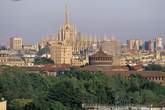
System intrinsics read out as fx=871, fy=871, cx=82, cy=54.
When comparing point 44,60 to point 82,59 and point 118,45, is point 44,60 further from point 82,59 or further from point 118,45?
point 118,45

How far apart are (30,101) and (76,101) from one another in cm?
193

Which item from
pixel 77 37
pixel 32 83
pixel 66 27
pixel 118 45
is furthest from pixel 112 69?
pixel 118 45

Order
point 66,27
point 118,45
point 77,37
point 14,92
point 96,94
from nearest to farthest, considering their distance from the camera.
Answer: point 14,92 → point 96,94 → point 66,27 → point 77,37 → point 118,45

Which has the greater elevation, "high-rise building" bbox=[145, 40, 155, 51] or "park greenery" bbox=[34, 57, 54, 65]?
"high-rise building" bbox=[145, 40, 155, 51]

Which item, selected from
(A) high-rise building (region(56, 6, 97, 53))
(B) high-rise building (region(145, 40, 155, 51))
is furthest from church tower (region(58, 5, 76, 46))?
(B) high-rise building (region(145, 40, 155, 51))

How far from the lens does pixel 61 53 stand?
79188 mm

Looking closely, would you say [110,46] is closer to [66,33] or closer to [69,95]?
[66,33]

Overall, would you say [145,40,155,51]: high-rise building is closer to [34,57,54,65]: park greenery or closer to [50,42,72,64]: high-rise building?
[34,57,54,65]: park greenery

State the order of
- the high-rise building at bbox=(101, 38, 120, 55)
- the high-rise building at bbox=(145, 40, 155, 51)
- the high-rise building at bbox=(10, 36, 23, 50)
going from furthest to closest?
the high-rise building at bbox=(145, 40, 155, 51) < the high-rise building at bbox=(10, 36, 23, 50) < the high-rise building at bbox=(101, 38, 120, 55)

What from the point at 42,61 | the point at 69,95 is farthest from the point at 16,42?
the point at 69,95

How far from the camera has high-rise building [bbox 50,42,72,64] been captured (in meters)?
78.6

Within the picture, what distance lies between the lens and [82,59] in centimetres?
7981

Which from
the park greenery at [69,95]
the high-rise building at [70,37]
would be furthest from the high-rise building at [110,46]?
the park greenery at [69,95]

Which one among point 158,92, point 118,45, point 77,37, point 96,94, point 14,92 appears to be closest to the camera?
point 14,92
